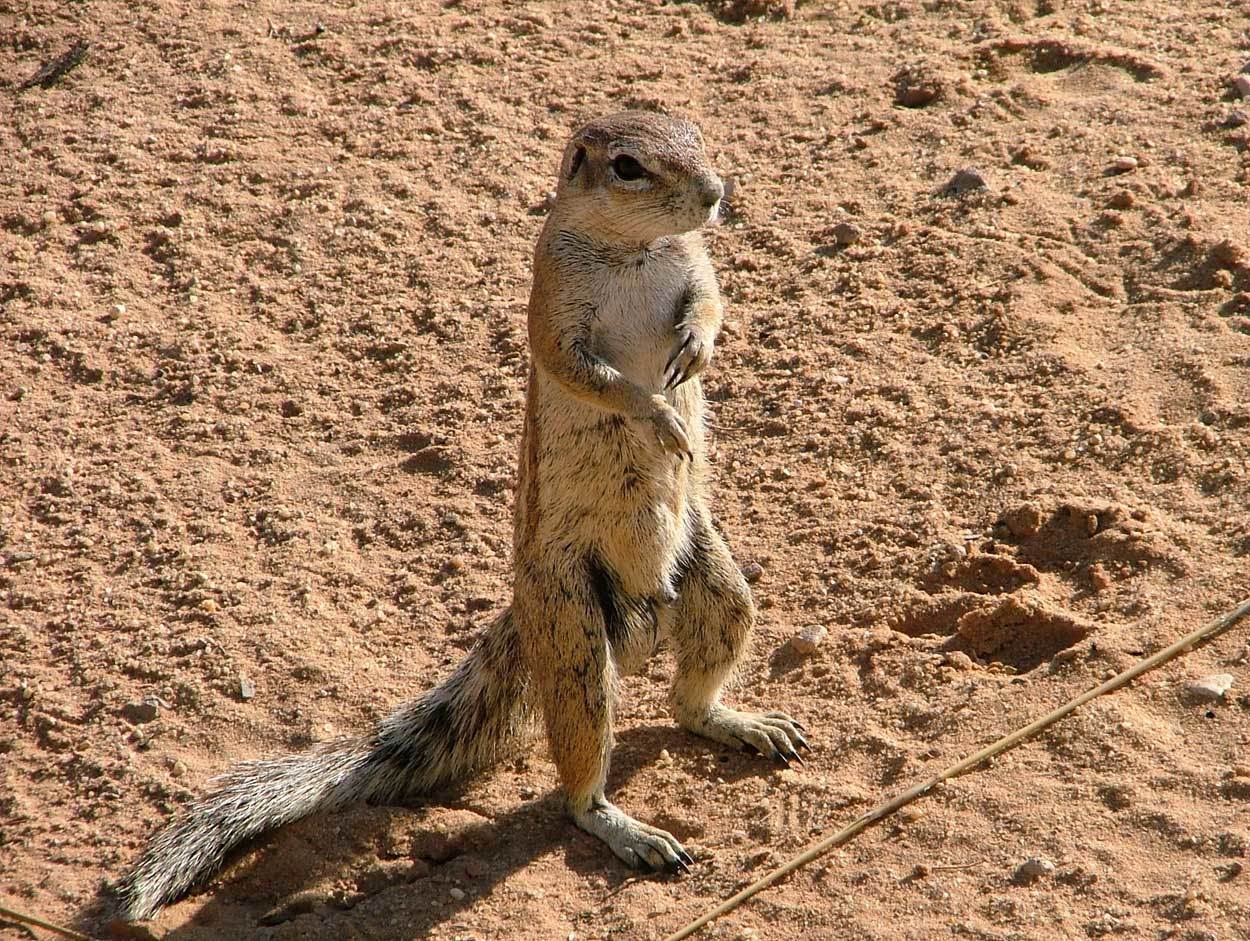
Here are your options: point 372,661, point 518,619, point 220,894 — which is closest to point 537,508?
point 518,619

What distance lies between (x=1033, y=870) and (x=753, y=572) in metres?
1.96

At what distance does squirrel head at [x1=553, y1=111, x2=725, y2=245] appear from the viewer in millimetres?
4445

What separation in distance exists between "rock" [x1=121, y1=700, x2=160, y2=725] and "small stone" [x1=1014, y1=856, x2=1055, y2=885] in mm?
3255

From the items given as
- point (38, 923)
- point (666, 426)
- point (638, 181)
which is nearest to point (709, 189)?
point (638, 181)

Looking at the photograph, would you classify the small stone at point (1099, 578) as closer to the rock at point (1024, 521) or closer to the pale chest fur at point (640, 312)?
the rock at point (1024, 521)

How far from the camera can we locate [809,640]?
550 centimetres

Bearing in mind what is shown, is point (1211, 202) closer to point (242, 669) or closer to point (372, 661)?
point (372, 661)

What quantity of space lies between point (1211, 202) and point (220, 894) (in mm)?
5482

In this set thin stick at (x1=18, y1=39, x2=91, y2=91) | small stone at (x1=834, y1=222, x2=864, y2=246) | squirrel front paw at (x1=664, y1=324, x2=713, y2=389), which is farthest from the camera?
thin stick at (x1=18, y1=39, x2=91, y2=91)

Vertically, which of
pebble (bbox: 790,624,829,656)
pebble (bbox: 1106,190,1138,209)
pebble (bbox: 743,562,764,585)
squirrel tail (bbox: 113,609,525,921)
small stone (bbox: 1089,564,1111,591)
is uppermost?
pebble (bbox: 1106,190,1138,209)

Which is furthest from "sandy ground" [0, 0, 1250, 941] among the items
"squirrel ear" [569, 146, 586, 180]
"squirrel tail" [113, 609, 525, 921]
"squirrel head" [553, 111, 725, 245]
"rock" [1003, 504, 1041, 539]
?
"squirrel ear" [569, 146, 586, 180]

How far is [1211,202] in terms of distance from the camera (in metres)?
6.90

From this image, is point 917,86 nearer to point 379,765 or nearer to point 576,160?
point 576,160

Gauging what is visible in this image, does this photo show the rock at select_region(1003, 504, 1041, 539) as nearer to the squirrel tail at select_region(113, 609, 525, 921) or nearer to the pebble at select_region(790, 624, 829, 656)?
the pebble at select_region(790, 624, 829, 656)
